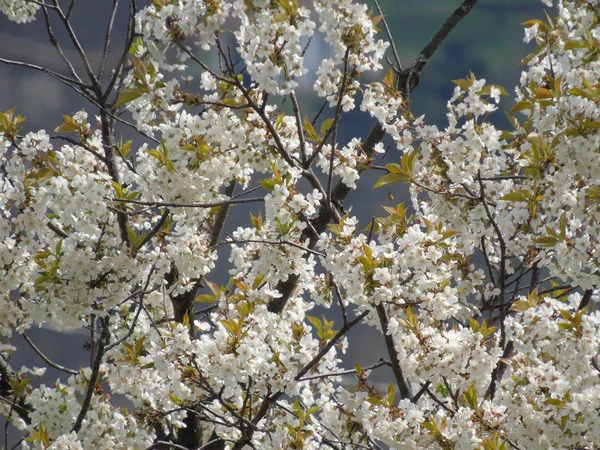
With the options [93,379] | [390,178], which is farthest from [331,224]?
[93,379]

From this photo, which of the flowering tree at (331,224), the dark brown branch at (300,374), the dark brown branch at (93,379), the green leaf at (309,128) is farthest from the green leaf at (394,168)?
the dark brown branch at (93,379)

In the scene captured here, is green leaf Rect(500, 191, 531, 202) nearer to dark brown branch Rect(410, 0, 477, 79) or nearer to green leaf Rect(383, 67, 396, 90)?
green leaf Rect(383, 67, 396, 90)

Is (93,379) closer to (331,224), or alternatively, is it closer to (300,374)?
(300,374)

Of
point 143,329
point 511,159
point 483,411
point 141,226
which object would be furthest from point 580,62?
point 143,329

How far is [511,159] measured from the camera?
2527mm

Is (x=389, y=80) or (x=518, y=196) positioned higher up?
(x=389, y=80)

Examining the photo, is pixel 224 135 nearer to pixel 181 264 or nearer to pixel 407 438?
pixel 181 264

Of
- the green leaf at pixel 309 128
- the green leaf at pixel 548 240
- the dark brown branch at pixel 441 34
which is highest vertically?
the dark brown branch at pixel 441 34

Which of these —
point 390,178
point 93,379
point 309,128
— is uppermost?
point 309,128

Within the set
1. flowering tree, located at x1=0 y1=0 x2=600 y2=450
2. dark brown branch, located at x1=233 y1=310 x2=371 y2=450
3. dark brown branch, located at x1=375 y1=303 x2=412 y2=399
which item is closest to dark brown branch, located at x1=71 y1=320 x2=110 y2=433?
flowering tree, located at x1=0 y1=0 x2=600 y2=450

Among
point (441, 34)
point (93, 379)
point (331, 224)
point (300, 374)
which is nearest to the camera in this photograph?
point (331, 224)

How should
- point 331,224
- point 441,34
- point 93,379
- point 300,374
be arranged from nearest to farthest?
point 331,224, point 300,374, point 93,379, point 441,34

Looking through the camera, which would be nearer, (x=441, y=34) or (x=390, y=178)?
(x=390, y=178)

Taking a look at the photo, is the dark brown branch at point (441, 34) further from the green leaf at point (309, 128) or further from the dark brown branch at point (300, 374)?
the dark brown branch at point (300, 374)
